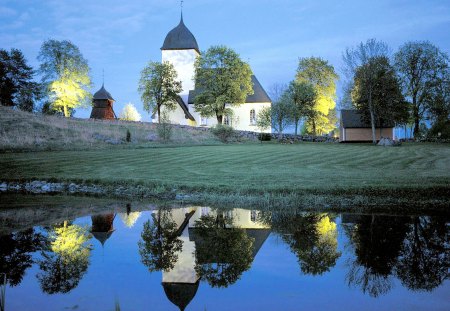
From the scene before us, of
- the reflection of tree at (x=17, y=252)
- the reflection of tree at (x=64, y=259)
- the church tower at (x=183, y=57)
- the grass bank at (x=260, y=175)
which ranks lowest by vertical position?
the reflection of tree at (x=64, y=259)

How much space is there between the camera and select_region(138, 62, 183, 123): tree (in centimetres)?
5819

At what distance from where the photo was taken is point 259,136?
50.8 m

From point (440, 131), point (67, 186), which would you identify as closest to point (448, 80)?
point (440, 131)

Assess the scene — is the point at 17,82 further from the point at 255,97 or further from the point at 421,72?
the point at 421,72

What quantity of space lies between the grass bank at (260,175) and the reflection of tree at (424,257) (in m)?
4.00

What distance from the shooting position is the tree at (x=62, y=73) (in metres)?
54.7

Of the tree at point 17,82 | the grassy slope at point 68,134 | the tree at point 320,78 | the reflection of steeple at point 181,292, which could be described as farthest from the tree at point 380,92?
the tree at point 17,82

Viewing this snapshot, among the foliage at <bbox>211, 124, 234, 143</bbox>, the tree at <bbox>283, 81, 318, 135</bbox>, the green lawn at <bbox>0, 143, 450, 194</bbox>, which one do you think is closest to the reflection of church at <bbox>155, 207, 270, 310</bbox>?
the green lawn at <bbox>0, 143, 450, 194</bbox>

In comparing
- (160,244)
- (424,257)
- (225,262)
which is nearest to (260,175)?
(160,244)

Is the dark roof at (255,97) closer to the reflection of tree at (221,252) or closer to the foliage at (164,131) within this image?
the foliage at (164,131)

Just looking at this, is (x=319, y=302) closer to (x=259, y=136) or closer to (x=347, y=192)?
(x=347, y=192)

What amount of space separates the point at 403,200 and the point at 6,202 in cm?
1450

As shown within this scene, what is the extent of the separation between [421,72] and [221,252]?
186 ft

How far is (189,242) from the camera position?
8.84 m
